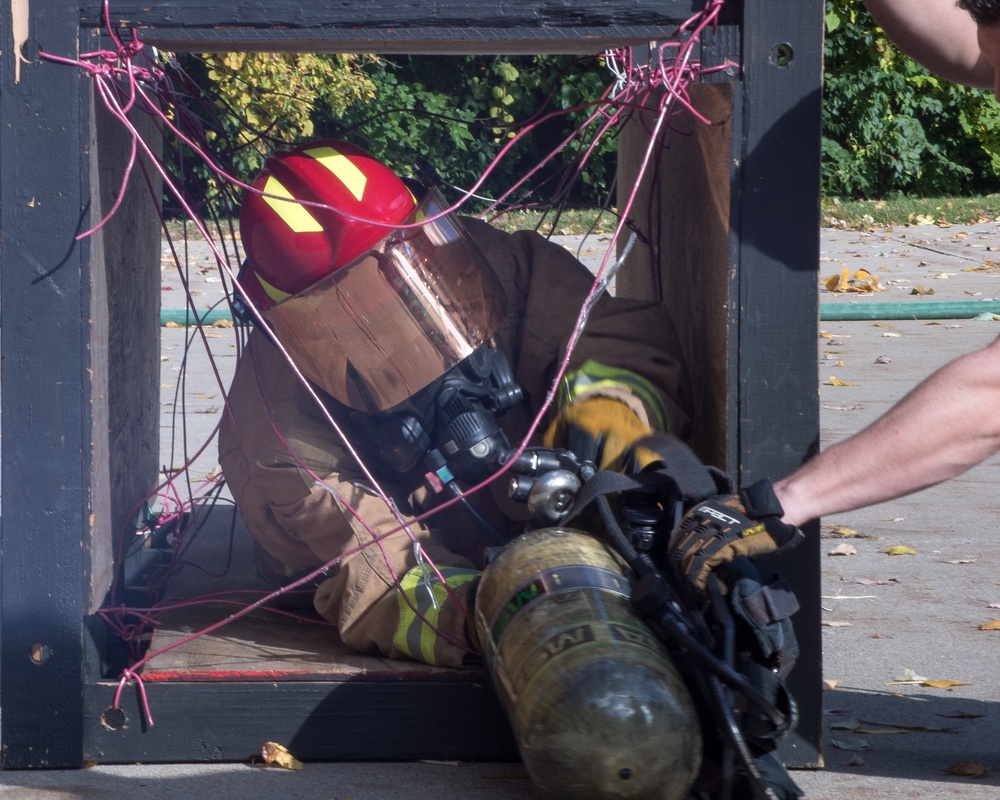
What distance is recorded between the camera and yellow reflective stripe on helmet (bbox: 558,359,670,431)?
2861mm

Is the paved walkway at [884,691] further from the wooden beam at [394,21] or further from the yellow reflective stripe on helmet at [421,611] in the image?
the wooden beam at [394,21]

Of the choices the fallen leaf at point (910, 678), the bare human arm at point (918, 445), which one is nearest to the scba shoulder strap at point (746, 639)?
the bare human arm at point (918, 445)

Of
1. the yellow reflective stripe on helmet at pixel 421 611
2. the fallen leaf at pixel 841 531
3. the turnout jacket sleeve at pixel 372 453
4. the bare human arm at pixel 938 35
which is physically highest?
the bare human arm at pixel 938 35

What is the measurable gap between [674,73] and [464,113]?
11.2 metres

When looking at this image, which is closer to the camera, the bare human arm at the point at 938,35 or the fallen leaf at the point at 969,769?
the fallen leaf at the point at 969,769

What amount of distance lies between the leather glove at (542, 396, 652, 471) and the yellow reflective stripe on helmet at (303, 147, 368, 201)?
27.6 inches

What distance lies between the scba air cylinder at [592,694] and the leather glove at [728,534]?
131 mm

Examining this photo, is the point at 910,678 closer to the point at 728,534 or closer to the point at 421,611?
the point at 728,534

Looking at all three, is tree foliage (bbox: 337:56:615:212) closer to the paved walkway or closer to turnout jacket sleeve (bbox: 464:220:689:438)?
the paved walkway

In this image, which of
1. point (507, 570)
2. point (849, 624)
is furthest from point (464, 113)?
point (507, 570)

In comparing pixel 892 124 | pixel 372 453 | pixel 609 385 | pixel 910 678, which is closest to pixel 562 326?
pixel 609 385

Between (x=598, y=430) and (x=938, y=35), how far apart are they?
4.08 ft

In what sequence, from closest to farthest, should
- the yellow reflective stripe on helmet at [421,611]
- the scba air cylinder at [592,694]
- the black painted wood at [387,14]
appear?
the scba air cylinder at [592,694] < the black painted wood at [387,14] < the yellow reflective stripe on helmet at [421,611]

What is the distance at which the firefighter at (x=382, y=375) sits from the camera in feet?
9.11
